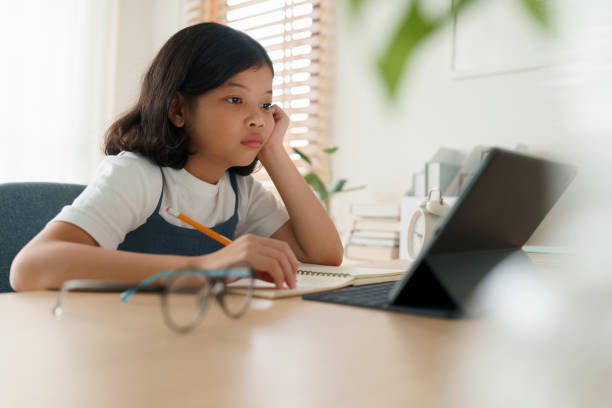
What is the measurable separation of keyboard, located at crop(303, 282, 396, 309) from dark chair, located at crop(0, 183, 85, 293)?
0.71 metres

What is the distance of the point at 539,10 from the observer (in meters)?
0.16

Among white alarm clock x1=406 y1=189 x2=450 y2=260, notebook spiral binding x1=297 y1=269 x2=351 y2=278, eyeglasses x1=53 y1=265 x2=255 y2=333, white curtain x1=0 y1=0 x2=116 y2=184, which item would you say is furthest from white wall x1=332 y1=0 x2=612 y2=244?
white curtain x1=0 y1=0 x2=116 y2=184

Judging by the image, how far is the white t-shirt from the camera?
0.78 metres

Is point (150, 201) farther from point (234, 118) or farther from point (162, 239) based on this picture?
point (234, 118)

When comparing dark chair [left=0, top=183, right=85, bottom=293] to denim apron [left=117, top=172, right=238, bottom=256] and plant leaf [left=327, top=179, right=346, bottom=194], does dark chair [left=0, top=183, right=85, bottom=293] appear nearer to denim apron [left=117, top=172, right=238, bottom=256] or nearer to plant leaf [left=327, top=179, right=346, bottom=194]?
denim apron [left=117, top=172, right=238, bottom=256]

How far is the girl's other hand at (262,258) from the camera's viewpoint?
565 millimetres

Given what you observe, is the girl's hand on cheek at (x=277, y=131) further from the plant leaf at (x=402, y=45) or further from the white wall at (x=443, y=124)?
the plant leaf at (x=402, y=45)

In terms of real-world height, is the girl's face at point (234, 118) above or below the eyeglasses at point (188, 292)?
above

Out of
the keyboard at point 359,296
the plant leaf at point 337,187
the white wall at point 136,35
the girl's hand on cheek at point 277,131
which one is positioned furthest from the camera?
the white wall at point 136,35

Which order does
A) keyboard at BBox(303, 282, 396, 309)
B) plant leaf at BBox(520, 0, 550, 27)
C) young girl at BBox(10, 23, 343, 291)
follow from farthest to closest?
young girl at BBox(10, 23, 343, 291), keyboard at BBox(303, 282, 396, 309), plant leaf at BBox(520, 0, 550, 27)

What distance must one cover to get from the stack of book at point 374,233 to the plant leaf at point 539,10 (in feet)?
5.16

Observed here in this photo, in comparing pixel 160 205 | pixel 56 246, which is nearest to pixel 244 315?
pixel 56 246

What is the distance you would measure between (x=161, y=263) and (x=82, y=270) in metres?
0.10

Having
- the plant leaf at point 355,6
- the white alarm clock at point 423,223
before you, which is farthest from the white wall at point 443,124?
the plant leaf at point 355,6
